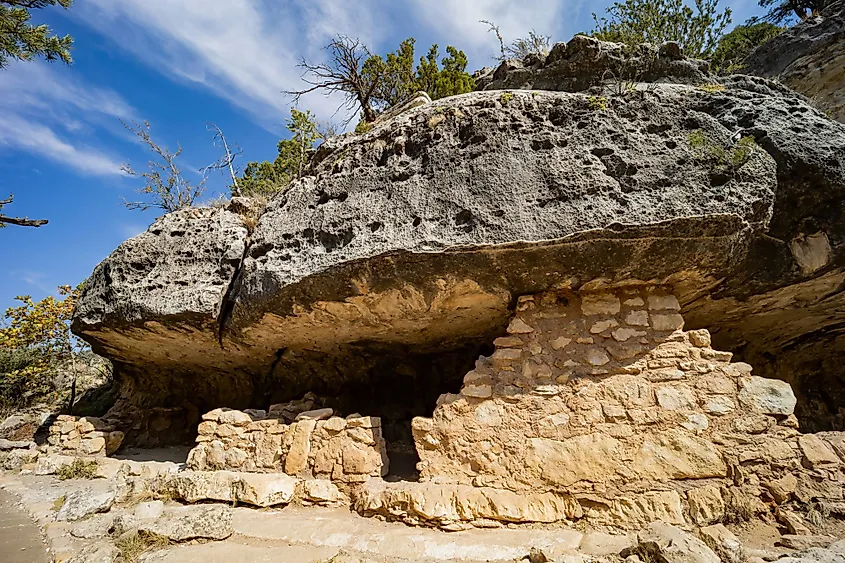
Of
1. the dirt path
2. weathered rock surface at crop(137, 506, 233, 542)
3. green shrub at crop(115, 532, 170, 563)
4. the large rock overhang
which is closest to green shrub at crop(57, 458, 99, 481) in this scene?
the dirt path

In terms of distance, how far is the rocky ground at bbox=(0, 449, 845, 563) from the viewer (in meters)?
2.49

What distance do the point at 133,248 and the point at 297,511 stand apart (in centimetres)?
340

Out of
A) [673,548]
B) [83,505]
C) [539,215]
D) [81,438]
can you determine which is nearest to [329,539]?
[673,548]

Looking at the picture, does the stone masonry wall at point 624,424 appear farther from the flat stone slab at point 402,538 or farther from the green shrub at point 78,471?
the green shrub at point 78,471

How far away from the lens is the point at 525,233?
11.0 feet

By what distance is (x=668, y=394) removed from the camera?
3.16 m

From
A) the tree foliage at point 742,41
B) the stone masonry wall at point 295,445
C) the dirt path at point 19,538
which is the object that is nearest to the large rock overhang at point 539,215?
the stone masonry wall at point 295,445

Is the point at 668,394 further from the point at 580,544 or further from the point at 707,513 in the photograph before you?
the point at 580,544

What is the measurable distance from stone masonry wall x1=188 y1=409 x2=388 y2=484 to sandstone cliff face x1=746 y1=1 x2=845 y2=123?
A: 290 inches

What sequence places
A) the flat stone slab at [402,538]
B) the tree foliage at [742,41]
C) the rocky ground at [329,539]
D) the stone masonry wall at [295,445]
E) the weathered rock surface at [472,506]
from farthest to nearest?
the tree foliage at [742,41], the stone masonry wall at [295,445], the weathered rock surface at [472,506], the flat stone slab at [402,538], the rocky ground at [329,539]

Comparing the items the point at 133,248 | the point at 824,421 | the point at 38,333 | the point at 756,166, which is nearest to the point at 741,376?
the point at 756,166

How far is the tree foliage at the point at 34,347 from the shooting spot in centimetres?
871

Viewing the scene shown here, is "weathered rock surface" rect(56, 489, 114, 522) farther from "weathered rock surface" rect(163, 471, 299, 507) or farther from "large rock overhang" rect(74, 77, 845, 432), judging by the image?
"large rock overhang" rect(74, 77, 845, 432)

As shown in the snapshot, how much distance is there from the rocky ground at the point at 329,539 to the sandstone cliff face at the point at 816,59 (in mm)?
6589
